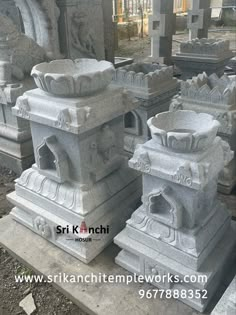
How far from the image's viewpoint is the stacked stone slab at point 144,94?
4.39 meters

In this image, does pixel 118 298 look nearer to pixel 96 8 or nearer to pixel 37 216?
pixel 37 216

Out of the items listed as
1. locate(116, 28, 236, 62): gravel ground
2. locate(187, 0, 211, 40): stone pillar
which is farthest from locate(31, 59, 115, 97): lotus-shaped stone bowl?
locate(116, 28, 236, 62): gravel ground

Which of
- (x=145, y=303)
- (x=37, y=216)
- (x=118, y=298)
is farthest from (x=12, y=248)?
(x=145, y=303)

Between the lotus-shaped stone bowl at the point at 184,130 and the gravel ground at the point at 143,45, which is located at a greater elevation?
the lotus-shaped stone bowl at the point at 184,130

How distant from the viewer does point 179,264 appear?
2592 millimetres

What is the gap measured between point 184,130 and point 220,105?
1.36m

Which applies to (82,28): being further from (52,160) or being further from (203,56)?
(52,160)

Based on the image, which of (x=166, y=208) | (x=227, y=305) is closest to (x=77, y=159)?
(x=166, y=208)

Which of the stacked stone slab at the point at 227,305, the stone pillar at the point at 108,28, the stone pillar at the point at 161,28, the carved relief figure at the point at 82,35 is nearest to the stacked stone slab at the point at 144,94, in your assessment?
A: the carved relief figure at the point at 82,35

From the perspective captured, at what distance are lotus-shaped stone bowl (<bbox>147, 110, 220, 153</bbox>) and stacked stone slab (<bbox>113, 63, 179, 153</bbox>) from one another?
1575mm

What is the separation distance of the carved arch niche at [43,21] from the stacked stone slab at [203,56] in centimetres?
229

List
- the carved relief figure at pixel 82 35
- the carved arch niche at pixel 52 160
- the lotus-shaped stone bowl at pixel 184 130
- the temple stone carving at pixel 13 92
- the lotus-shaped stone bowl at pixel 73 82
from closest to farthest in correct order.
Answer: the lotus-shaped stone bowl at pixel 184 130 < the lotus-shaped stone bowl at pixel 73 82 < the carved arch niche at pixel 52 160 < the temple stone carving at pixel 13 92 < the carved relief figure at pixel 82 35

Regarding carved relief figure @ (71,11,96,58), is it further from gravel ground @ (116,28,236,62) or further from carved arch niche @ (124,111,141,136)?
gravel ground @ (116,28,236,62)

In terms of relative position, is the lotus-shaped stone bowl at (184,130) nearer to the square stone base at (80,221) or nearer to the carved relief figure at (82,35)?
the square stone base at (80,221)
